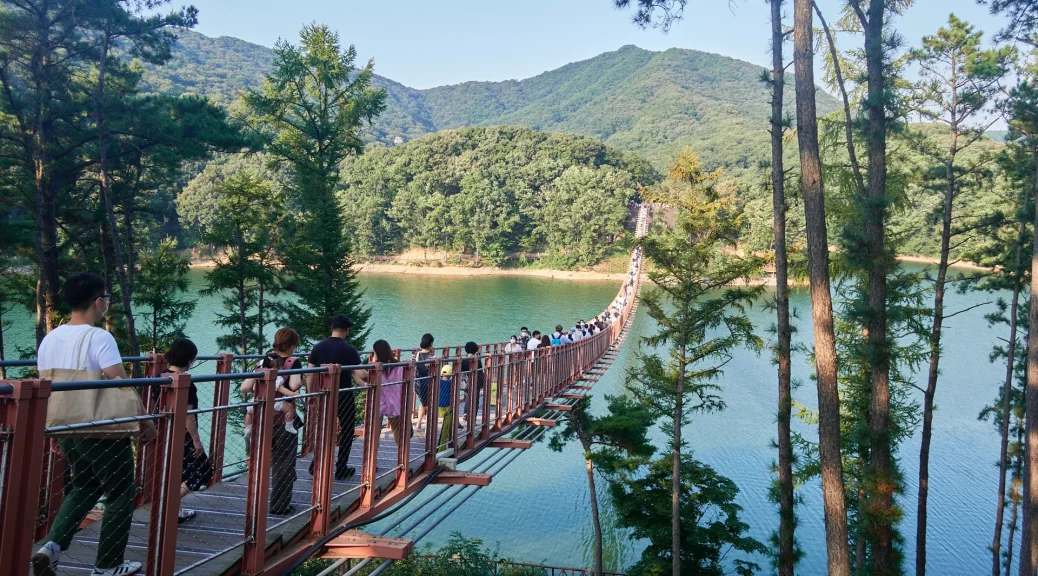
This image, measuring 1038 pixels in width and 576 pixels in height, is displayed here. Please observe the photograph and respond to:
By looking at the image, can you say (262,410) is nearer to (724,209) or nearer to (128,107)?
(128,107)

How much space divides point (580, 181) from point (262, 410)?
5188 centimetres

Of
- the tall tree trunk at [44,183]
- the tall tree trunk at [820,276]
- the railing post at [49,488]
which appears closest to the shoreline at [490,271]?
the tall tree trunk at [44,183]

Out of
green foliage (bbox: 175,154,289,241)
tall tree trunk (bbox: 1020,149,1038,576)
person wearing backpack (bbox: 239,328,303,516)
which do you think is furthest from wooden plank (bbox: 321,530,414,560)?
green foliage (bbox: 175,154,289,241)

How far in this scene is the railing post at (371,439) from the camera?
139 inches

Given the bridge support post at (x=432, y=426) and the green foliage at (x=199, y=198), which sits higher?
the green foliage at (x=199, y=198)

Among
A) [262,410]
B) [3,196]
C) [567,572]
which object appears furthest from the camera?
[567,572]

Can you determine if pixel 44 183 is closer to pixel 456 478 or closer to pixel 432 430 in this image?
pixel 432 430

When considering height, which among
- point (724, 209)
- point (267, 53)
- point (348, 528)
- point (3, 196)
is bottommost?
point (348, 528)

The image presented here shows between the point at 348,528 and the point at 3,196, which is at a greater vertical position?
the point at 3,196

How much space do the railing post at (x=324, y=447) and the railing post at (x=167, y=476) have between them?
957mm

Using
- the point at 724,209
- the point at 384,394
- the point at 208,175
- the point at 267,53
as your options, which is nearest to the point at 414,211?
the point at 208,175

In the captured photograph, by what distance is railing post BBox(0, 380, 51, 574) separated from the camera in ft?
5.45

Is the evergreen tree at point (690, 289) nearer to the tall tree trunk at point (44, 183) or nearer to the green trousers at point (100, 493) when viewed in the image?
the tall tree trunk at point (44, 183)

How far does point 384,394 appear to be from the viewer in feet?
13.7
